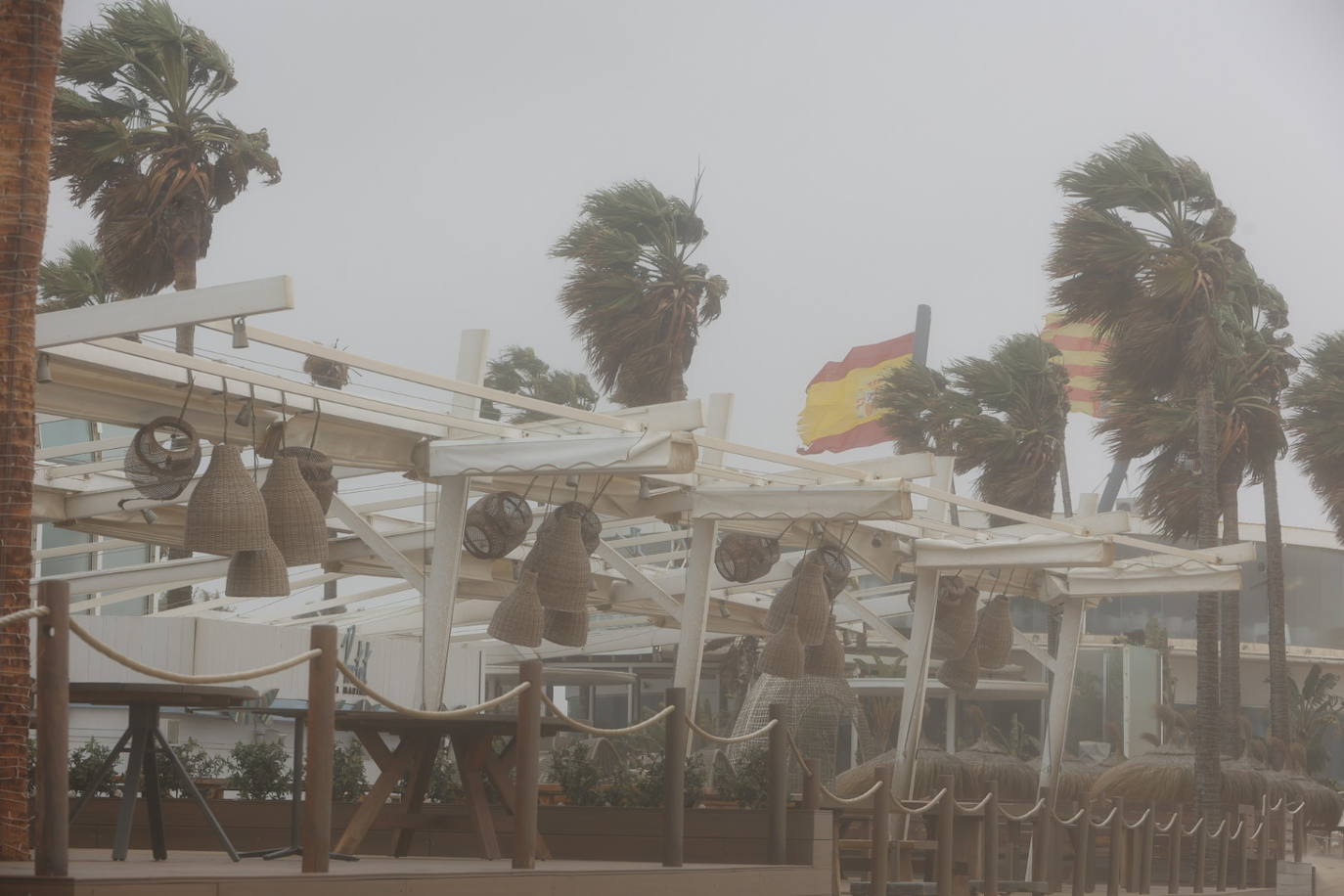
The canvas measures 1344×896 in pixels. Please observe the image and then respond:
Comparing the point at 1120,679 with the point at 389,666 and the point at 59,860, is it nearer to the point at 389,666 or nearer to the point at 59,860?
the point at 389,666

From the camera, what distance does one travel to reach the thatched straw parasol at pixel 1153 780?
68.1 feet

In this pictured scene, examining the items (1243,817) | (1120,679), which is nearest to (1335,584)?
(1120,679)

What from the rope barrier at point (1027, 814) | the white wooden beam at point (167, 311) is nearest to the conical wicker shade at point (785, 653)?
the rope barrier at point (1027, 814)

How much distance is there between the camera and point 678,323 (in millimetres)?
21969

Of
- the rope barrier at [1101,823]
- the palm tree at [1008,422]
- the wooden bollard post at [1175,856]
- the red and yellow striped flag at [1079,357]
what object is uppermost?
the red and yellow striped flag at [1079,357]

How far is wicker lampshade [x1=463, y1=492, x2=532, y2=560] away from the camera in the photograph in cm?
1188

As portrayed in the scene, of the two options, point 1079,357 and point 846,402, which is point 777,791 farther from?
point 1079,357

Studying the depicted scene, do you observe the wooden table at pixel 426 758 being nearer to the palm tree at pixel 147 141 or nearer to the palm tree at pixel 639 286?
the palm tree at pixel 147 141

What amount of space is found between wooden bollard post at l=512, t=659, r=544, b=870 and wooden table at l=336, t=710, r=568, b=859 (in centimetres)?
39

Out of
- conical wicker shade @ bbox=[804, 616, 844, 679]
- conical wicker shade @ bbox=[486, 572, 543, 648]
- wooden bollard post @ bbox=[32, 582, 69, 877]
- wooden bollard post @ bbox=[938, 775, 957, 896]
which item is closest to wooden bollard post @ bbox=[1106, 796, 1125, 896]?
conical wicker shade @ bbox=[804, 616, 844, 679]

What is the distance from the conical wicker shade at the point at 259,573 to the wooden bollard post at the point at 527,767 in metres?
2.33

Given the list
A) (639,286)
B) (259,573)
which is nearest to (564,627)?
(259,573)

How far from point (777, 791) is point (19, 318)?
494cm

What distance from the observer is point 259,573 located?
9.49 metres
